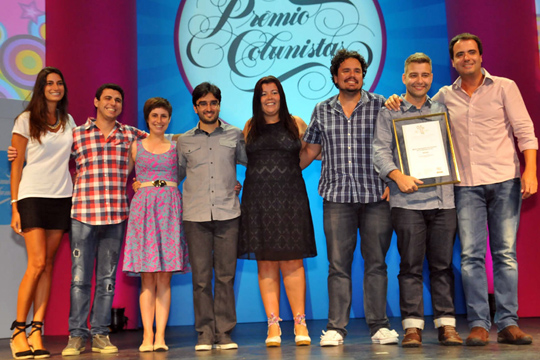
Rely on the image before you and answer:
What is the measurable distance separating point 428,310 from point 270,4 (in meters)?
3.08

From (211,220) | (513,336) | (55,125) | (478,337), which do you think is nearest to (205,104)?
(211,220)

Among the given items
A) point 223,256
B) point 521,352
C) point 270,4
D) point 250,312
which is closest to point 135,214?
point 223,256

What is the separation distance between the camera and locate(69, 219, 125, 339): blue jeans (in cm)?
354

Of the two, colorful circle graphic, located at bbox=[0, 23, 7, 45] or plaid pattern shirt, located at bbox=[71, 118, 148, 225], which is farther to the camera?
colorful circle graphic, located at bbox=[0, 23, 7, 45]

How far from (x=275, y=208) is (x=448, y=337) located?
1205 millimetres

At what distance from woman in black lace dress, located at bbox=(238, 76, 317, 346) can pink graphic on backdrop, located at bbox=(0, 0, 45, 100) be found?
2.31 m

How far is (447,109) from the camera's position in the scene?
134 inches

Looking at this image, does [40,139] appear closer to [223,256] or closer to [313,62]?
[223,256]

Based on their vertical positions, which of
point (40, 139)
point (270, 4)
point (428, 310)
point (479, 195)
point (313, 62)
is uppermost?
point (270, 4)

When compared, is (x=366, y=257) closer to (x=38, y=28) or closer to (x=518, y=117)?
(x=518, y=117)

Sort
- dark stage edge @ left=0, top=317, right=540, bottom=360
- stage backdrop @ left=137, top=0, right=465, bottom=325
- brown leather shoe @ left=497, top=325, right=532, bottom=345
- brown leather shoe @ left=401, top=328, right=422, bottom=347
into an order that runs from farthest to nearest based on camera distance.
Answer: stage backdrop @ left=137, top=0, right=465, bottom=325 < brown leather shoe @ left=401, top=328, right=422, bottom=347 < brown leather shoe @ left=497, top=325, right=532, bottom=345 < dark stage edge @ left=0, top=317, right=540, bottom=360

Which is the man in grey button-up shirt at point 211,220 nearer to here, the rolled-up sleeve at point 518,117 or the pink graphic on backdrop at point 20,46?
the rolled-up sleeve at point 518,117

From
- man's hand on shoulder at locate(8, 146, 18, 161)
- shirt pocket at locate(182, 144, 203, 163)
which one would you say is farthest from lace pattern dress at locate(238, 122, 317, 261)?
man's hand on shoulder at locate(8, 146, 18, 161)

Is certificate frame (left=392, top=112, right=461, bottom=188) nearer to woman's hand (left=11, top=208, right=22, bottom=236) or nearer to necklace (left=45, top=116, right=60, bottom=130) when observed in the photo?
necklace (left=45, top=116, right=60, bottom=130)
